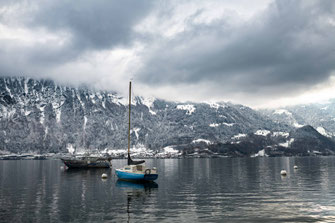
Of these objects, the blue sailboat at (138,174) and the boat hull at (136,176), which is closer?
the boat hull at (136,176)

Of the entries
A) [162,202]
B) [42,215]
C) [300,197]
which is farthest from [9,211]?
[300,197]

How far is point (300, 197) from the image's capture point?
2837 inches

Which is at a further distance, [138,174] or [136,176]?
[136,176]

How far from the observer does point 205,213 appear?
53906 millimetres

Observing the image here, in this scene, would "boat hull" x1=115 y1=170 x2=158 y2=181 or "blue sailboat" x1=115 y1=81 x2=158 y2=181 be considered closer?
"boat hull" x1=115 y1=170 x2=158 y2=181

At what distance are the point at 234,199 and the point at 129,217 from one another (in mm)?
27913

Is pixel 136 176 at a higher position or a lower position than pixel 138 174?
lower

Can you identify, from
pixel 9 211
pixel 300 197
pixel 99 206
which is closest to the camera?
pixel 9 211

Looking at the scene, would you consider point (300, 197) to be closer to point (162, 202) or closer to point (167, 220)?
point (162, 202)

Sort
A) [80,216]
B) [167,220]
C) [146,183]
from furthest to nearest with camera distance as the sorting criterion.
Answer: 1. [146,183]
2. [80,216]
3. [167,220]

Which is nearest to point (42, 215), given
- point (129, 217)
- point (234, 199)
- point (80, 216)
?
point (80, 216)

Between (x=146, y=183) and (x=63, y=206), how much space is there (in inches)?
1806

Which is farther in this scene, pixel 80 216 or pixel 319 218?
pixel 80 216

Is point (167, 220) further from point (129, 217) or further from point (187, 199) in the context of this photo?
point (187, 199)
